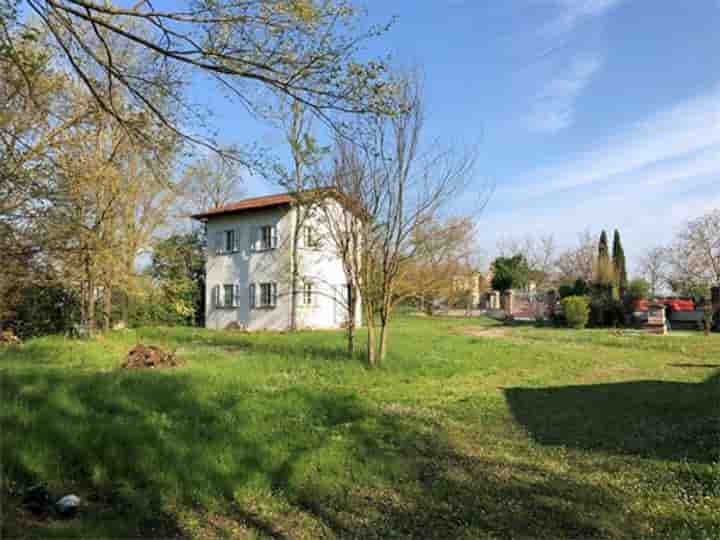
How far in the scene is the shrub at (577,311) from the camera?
23.3 metres

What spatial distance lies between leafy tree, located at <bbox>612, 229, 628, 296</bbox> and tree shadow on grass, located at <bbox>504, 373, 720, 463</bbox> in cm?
1925

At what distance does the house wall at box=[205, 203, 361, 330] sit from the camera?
24797 millimetres

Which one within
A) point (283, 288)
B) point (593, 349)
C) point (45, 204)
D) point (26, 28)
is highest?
point (26, 28)

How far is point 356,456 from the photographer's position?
4785 millimetres

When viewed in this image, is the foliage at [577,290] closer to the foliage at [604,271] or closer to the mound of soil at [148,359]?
the foliage at [604,271]

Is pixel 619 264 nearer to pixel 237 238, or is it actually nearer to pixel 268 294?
pixel 268 294

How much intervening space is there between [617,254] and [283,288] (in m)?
21.1

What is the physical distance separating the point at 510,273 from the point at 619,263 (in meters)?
15.4

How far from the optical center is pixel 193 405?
20.1 feet

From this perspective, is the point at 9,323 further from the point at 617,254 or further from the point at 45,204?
the point at 617,254

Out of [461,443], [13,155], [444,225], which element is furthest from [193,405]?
[444,225]

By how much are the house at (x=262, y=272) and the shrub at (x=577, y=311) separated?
35.2 ft

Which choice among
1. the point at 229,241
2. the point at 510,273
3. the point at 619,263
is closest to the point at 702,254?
the point at 619,263

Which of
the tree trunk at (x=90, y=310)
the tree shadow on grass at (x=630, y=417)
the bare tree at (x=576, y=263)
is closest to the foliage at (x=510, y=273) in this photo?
the bare tree at (x=576, y=263)
